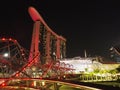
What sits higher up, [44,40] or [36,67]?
[44,40]

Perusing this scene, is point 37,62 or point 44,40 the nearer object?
point 37,62

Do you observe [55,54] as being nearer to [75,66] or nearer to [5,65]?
[75,66]

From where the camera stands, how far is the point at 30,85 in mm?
9203

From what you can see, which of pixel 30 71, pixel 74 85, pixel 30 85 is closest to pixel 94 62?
pixel 30 71

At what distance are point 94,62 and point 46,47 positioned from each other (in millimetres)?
24620

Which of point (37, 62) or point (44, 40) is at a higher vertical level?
point (44, 40)

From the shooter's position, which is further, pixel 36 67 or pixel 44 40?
pixel 44 40

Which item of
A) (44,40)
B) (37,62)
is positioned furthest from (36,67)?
(44,40)

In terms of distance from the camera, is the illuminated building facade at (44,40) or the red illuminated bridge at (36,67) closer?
the red illuminated bridge at (36,67)

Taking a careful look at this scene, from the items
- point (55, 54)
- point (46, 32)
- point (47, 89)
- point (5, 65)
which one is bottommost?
Result: point (47, 89)

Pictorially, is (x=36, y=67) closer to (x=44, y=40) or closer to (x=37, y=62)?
(x=37, y=62)

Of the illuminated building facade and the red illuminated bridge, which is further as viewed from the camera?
the illuminated building facade

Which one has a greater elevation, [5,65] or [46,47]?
[46,47]

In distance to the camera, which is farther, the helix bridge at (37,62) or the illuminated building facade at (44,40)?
the illuminated building facade at (44,40)
